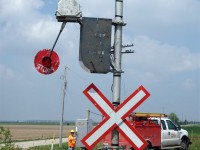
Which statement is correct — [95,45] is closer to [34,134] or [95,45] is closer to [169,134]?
[169,134]

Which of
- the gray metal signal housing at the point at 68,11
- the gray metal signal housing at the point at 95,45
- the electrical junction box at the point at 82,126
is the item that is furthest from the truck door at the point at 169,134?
the gray metal signal housing at the point at 68,11

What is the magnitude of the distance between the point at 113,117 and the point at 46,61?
4.19 ft

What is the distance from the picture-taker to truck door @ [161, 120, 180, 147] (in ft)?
79.6

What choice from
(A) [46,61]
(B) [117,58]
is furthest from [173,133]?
(B) [117,58]

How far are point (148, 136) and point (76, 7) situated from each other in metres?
18.2

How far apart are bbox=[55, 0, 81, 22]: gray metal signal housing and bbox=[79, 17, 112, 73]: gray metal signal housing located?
110 mm

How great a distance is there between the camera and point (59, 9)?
458cm

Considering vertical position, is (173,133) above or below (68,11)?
below

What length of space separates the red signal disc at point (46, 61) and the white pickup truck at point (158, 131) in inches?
620

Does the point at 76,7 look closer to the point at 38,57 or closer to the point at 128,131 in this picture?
the point at 38,57

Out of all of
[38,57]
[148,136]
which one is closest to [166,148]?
[148,136]

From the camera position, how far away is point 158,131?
2278 cm

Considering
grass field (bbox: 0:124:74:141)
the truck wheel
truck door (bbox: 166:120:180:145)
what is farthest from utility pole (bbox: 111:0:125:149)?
the truck wheel

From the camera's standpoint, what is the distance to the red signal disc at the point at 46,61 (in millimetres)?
5293
